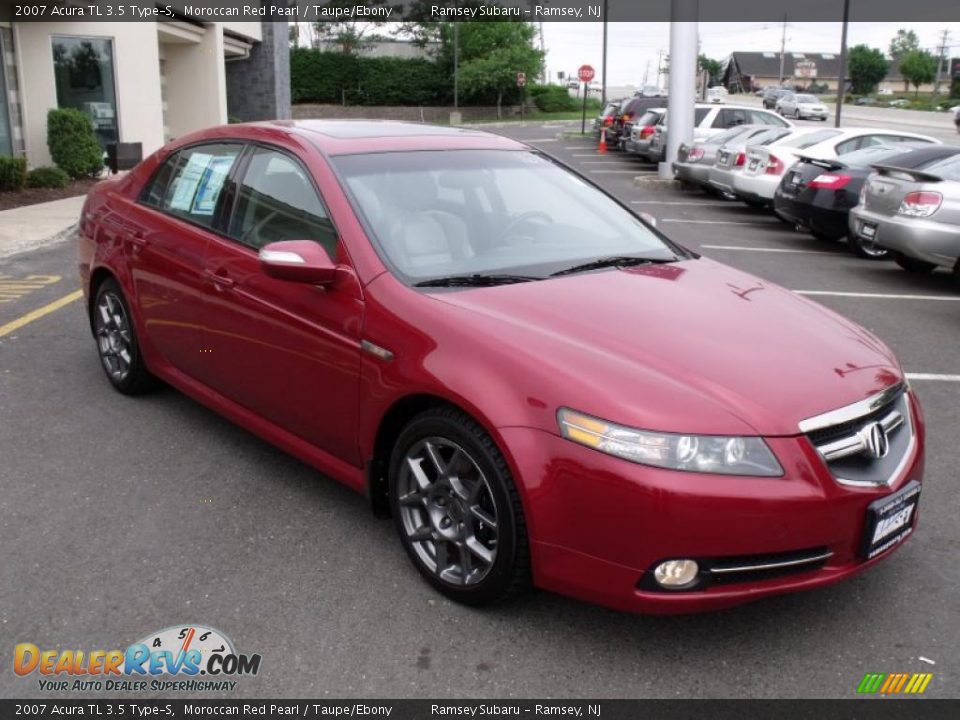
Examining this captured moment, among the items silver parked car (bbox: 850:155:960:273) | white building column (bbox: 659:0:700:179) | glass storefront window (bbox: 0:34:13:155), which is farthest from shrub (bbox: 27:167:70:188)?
silver parked car (bbox: 850:155:960:273)

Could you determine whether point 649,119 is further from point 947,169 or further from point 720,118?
point 947,169

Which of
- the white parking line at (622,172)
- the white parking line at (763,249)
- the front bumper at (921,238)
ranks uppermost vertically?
the front bumper at (921,238)

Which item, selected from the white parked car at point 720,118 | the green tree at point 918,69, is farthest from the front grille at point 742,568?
the green tree at point 918,69

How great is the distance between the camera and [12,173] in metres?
14.8

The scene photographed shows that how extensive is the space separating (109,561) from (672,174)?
17839 mm

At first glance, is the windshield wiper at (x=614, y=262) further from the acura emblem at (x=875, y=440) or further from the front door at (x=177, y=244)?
the front door at (x=177, y=244)

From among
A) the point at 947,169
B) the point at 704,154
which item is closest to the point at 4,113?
the point at 704,154

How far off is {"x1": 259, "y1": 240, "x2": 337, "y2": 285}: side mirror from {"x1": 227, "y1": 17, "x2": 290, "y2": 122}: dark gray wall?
2844 cm

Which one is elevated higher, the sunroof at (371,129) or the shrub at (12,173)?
the sunroof at (371,129)

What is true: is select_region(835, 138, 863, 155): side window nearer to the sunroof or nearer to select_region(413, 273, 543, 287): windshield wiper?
the sunroof

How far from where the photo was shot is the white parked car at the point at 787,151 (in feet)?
45.1

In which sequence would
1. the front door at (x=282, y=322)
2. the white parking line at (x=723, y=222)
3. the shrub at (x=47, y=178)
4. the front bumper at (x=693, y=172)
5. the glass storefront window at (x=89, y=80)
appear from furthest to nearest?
the glass storefront window at (x=89, y=80) → the front bumper at (x=693, y=172) → the shrub at (x=47, y=178) → the white parking line at (x=723, y=222) → the front door at (x=282, y=322)

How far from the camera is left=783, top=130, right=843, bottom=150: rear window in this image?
1407 cm

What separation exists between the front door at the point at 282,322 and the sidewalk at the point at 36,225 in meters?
7.36
